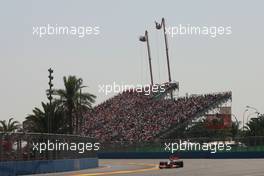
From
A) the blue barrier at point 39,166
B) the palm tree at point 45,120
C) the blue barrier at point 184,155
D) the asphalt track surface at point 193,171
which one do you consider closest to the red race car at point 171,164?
the asphalt track surface at point 193,171

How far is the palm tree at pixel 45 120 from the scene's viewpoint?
75312 mm

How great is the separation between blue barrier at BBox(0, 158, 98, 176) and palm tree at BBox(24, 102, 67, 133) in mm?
33203

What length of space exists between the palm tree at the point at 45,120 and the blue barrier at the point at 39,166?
33203 millimetres

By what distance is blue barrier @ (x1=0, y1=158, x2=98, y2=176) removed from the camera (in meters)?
30.0

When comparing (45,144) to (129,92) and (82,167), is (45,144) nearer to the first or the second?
(82,167)

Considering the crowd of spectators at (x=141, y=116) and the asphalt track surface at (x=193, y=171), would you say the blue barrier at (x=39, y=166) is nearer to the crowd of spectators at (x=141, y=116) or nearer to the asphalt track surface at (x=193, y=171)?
the asphalt track surface at (x=193, y=171)

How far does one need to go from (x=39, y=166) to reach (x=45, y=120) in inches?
→ 1711

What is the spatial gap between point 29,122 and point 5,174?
52.5 meters

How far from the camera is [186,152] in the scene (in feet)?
231

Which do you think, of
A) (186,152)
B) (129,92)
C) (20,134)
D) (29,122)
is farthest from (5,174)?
(129,92)

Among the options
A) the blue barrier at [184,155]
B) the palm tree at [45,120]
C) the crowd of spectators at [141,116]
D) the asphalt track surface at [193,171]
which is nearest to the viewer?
the asphalt track surface at [193,171]

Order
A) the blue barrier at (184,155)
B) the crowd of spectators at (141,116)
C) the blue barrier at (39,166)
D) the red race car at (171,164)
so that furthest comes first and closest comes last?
the crowd of spectators at (141,116) → the blue barrier at (184,155) → the red race car at (171,164) → the blue barrier at (39,166)

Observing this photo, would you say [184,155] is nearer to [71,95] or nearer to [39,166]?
[71,95]

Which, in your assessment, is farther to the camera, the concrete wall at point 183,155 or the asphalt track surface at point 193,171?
the concrete wall at point 183,155
